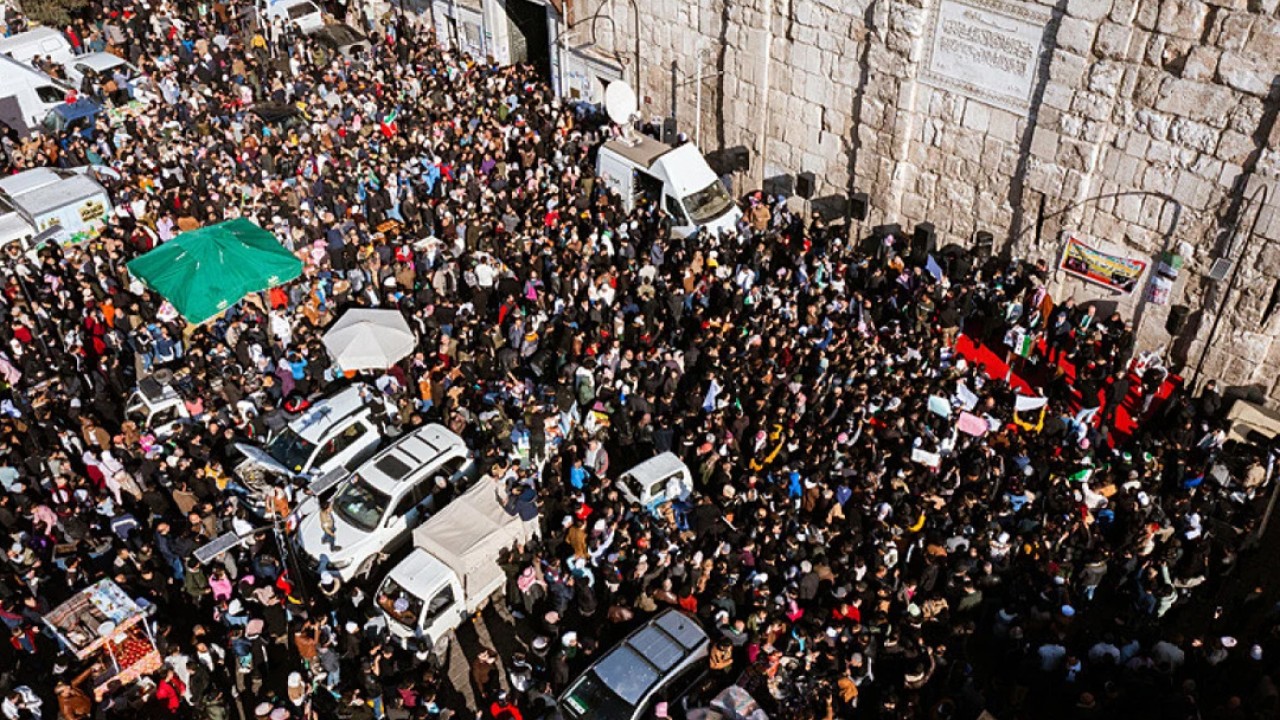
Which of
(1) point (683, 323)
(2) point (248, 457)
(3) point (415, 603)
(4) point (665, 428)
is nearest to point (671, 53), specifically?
(1) point (683, 323)

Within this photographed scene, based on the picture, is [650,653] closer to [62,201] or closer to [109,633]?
[109,633]

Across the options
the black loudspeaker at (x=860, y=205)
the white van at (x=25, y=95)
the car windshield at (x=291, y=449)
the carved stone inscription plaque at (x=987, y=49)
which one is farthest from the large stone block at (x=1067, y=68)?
the white van at (x=25, y=95)

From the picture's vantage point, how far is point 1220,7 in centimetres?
1579

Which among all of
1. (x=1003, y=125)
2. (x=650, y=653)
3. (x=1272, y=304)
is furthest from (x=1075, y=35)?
(x=650, y=653)

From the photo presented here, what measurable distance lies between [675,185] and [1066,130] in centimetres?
765

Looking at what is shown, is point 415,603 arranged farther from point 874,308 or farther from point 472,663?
point 874,308

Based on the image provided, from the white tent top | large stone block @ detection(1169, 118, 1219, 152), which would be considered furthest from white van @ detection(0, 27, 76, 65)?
large stone block @ detection(1169, 118, 1219, 152)

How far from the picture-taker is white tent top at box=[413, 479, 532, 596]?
14.7 m

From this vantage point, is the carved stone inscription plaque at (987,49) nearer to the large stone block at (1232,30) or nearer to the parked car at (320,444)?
the large stone block at (1232,30)

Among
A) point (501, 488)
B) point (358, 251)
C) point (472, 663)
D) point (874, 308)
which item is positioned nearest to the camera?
point (472, 663)

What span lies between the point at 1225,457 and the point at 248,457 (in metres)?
15.0

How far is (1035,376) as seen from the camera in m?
18.7

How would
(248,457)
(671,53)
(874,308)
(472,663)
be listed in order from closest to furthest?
(472,663)
(248,457)
(874,308)
(671,53)

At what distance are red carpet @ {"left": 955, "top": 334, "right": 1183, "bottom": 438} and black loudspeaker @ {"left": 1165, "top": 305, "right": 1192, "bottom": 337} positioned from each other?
943 millimetres
